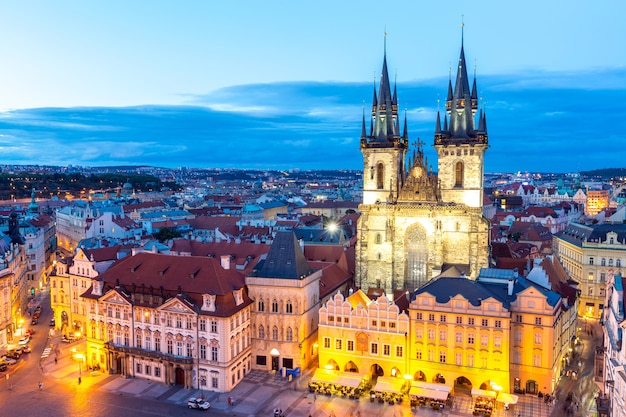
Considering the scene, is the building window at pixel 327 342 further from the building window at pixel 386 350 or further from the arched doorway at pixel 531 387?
the arched doorway at pixel 531 387

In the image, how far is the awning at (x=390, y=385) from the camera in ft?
→ 220

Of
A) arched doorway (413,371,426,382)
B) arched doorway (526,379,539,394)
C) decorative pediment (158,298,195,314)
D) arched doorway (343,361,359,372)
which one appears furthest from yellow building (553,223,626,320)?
decorative pediment (158,298,195,314)

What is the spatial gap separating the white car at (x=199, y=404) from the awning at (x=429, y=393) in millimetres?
24483

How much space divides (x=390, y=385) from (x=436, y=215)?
116ft

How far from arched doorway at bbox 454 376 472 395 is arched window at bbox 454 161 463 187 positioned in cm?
Result: 3755

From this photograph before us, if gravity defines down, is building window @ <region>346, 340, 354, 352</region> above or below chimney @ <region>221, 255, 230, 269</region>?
below

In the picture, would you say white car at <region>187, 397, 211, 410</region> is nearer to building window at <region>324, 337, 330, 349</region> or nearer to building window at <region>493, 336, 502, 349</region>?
building window at <region>324, 337, 330, 349</region>

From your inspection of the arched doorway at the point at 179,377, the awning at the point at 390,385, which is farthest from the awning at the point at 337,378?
the arched doorway at the point at 179,377

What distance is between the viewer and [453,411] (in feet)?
212

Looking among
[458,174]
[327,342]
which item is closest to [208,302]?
[327,342]

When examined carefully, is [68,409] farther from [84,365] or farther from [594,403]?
[594,403]

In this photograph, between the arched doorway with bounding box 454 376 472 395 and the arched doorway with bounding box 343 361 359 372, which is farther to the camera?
the arched doorway with bounding box 343 361 359 372

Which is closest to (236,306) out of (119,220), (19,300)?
(19,300)

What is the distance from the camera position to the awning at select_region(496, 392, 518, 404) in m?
64.0
